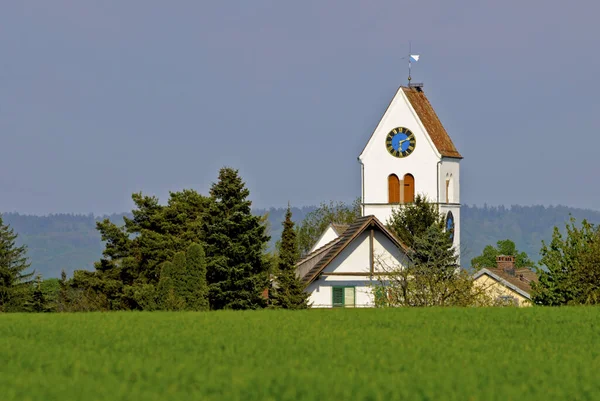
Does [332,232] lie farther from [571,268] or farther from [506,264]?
[571,268]

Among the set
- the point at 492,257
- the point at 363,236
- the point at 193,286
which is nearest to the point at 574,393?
the point at 193,286

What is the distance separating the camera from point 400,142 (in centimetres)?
8706

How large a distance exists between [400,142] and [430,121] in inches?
123

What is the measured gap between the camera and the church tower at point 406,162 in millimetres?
85812

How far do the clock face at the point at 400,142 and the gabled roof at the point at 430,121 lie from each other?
1.42 metres

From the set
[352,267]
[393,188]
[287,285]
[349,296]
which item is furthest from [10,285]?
[393,188]

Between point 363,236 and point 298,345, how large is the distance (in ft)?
156

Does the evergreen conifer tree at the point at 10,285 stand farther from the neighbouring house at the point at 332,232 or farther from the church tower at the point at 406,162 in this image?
the church tower at the point at 406,162

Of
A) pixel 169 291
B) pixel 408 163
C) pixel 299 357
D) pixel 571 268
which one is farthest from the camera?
pixel 408 163

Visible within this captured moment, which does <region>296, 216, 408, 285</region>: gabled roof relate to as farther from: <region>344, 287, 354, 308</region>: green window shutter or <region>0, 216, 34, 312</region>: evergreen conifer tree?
<region>0, 216, 34, 312</region>: evergreen conifer tree

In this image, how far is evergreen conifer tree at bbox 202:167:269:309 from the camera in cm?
5653

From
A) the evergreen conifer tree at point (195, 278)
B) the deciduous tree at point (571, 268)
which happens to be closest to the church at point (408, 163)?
the evergreen conifer tree at point (195, 278)

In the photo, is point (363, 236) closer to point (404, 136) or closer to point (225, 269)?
point (225, 269)

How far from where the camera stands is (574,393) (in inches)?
522
